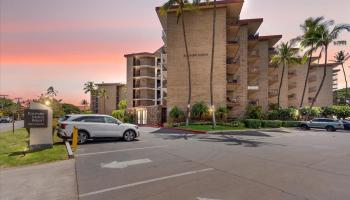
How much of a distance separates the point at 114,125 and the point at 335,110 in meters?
42.7

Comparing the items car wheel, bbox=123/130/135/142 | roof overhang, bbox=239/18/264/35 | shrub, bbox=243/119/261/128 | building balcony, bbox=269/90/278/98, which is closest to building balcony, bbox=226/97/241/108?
shrub, bbox=243/119/261/128

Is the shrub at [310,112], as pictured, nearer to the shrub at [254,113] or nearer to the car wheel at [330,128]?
the shrub at [254,113]

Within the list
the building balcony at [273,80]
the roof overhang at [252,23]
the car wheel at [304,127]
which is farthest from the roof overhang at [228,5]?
the car wheel at [304,127]

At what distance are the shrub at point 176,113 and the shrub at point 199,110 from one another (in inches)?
73.8

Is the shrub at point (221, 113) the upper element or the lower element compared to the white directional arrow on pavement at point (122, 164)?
upper

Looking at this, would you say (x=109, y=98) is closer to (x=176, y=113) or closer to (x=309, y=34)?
(x=176, y=113)

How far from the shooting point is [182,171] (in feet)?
28.0

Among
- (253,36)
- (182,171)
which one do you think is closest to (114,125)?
(182,171)

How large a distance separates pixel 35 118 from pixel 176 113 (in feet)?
82.2

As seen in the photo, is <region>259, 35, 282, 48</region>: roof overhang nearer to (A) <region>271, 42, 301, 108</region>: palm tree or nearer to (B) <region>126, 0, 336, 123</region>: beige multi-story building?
(B) <region>126, 0, 336, 123</region>: beige multi-story building

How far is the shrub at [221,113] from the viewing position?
3681cm

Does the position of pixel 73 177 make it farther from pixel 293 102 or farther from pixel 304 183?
pixel 293 102

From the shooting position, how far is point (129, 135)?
1781 cm

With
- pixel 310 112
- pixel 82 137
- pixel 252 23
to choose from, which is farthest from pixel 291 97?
pixel 82 137
